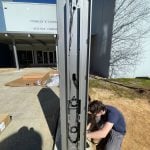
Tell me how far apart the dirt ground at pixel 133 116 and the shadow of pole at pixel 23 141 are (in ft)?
5.50

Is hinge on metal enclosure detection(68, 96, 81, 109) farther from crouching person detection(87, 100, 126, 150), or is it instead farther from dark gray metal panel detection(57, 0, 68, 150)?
crouching person detection(87, 100, 126, 150)

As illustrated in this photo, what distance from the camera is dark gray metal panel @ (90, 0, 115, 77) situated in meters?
8.88

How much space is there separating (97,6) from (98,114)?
1000 cm

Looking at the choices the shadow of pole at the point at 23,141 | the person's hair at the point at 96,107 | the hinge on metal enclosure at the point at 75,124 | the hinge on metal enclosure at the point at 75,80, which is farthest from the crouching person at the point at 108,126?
the shadow of pole at the point at 23,141

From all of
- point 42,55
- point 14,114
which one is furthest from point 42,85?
point 42,55

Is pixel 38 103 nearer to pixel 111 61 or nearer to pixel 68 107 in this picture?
pixel 68 107

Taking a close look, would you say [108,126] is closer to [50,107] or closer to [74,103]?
[74,103]

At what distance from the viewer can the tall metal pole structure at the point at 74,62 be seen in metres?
1.48

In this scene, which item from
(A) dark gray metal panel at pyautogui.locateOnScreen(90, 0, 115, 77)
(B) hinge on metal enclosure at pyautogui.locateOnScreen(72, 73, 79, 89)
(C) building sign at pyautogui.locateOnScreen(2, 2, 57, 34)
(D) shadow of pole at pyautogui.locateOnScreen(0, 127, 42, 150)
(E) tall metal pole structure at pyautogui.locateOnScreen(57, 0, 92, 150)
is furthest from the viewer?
(C) building sign at pyautogui.locateOnScreen(2, 2, 57, 34)

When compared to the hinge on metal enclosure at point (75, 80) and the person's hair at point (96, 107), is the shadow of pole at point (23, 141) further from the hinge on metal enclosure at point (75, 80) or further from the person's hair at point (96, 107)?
the hinge on metal enclosure at point (75, 80)

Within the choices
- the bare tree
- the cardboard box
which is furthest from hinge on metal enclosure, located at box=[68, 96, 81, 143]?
the bare tree

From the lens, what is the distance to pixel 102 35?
976 centimetres

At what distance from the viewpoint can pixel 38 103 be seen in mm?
4891

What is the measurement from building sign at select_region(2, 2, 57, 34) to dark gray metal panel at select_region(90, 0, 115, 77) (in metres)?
3.25
